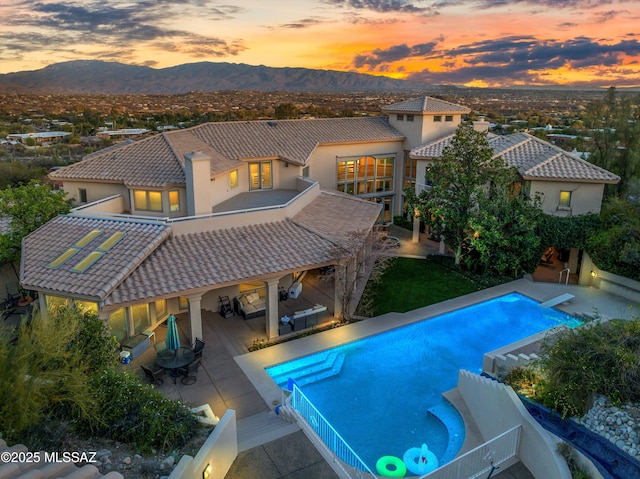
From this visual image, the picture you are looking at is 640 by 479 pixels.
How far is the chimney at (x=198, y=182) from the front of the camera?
22094mm

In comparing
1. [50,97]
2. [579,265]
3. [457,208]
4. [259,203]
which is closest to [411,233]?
[457,208]

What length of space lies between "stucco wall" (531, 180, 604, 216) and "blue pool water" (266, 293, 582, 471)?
22.5 feet

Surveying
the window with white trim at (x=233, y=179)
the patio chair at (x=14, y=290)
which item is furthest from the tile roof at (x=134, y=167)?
the patio chair at (x=14, y=290)

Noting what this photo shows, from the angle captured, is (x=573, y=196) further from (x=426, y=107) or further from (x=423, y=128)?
(x=426, y=107)

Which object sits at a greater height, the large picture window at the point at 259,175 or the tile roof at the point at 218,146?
the tile roof at the point at 218,146

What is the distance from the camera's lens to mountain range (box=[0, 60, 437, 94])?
554ft

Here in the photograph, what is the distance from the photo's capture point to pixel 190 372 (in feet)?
54.5

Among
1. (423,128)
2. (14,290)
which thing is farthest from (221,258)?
(423,128)

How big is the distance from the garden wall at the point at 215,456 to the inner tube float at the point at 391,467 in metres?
4.12

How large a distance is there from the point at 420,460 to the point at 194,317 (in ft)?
31.4

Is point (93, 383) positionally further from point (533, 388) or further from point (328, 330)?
point (533, 388)

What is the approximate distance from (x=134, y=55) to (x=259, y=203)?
81107 millimetres

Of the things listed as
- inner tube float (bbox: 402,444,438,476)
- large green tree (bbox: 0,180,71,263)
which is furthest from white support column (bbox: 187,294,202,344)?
inner tube float (bbox: 402,444,438,476)

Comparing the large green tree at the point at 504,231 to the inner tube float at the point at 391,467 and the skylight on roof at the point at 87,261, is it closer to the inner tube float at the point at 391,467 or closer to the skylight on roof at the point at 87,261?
the inner tube float at the point at 391,467
